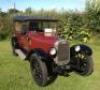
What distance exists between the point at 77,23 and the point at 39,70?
12.0 meters

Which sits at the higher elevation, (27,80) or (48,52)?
(48,52)

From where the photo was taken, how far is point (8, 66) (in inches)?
445

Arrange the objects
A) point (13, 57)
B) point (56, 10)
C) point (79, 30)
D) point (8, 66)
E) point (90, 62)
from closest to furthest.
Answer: point (90, 62) < point (8, 66) < point (13, 57) < point (79, 30) < point (56, 10)

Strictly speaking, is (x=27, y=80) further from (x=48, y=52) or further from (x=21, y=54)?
(x=21, y=54)

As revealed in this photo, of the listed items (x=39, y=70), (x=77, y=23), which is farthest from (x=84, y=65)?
(x=77, y=23)

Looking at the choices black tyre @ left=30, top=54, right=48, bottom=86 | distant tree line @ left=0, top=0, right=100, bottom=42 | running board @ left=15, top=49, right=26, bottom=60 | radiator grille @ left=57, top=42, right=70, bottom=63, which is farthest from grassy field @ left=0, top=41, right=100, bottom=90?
distant tree line @ left=0, top=0, right=100, bottom=42

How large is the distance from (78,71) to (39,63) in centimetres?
177

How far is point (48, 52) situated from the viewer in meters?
9.63

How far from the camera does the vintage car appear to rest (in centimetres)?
938

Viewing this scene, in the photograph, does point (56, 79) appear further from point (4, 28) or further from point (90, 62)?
point (4, 28)

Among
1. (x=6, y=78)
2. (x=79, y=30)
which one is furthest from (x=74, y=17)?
(x=6, y=78)

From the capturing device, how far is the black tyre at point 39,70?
29.6ft

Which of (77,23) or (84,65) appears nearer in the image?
(84,65)

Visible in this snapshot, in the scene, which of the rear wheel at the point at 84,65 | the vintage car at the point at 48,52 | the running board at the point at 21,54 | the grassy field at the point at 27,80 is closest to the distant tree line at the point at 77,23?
the running board at the point at 21,54
